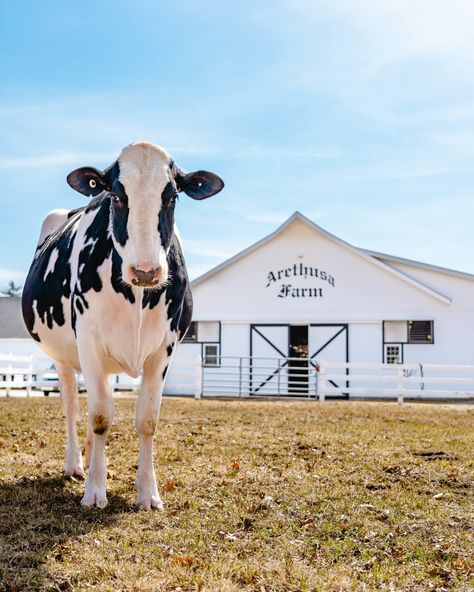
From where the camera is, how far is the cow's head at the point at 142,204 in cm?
506

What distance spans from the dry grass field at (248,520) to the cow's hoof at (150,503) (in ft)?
0.32

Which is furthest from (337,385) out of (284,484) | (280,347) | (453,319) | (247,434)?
(284,484)

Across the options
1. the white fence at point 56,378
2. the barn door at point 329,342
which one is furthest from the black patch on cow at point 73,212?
the barn door at point 329,342

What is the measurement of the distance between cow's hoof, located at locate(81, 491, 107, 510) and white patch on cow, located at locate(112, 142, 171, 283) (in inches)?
70.2

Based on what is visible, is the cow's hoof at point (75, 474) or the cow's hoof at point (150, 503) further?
the cow's hoof at point (75, 474)

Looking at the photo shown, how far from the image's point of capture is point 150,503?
224 inches

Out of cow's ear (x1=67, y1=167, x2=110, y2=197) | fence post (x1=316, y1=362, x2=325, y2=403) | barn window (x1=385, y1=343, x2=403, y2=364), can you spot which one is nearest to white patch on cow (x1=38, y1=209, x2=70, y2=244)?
cow's ear (x1=67, y1=167, x2=110, y2=197)

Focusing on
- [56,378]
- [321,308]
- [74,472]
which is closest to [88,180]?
[74,472]

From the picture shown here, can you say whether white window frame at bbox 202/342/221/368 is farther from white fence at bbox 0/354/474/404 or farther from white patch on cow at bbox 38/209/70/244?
white patch on cow at bbox 38/209/70/244

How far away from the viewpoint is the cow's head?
506 centimetres

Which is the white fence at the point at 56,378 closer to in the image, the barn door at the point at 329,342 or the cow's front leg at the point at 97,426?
the barn door at the point at 329,342

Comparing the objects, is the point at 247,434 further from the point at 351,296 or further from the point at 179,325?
the point at 351,296

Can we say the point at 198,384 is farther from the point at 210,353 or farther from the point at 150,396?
the point at 150,396

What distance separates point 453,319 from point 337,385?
16.6 feet
